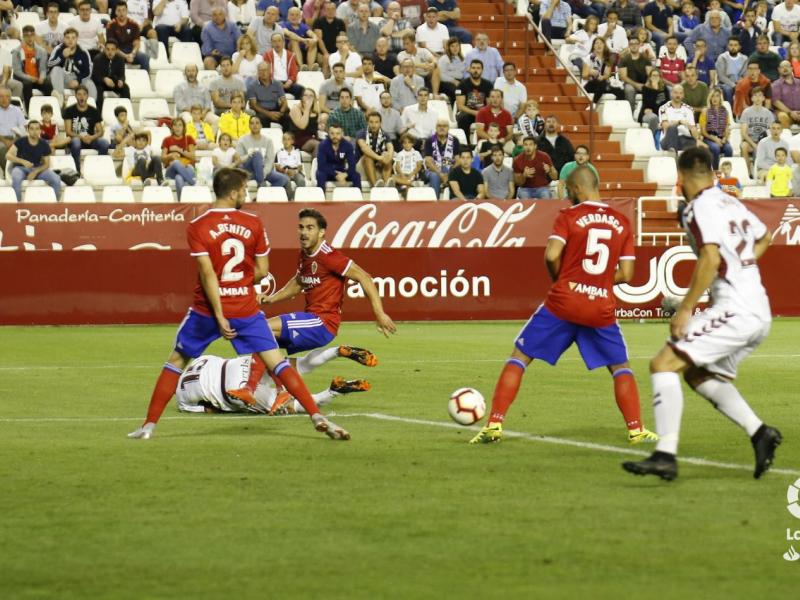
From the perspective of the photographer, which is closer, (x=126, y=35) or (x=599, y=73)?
(x=126, y=35)

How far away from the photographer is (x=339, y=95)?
94.7 feet

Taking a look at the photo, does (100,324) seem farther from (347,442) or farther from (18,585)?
(18,585)

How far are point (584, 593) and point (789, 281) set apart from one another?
21.0 metres

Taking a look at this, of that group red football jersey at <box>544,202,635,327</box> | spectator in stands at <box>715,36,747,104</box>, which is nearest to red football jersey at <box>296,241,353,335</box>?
red football jersey at <box>544,202,635,327</box>

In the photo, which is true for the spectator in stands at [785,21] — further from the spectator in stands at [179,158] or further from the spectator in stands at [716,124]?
the spectator in stands at [179,158]

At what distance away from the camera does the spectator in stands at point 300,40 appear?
99.4 feet

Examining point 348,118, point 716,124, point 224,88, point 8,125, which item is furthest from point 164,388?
point 716,124

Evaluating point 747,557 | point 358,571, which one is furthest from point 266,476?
point 747,557

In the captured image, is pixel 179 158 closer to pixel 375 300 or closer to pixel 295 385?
pixel 375 300

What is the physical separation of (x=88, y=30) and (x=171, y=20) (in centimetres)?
213

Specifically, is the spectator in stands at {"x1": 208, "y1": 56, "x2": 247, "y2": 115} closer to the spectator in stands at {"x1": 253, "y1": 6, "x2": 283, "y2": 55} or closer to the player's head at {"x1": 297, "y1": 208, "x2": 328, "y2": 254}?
the spectator in stands at {"x1": 253, "y1": 6, "x2": 283, "y2": 55}

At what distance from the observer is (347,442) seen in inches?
446

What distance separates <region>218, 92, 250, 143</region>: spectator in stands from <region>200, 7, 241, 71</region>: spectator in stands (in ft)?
7.14

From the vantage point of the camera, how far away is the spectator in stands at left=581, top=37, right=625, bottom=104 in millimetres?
32375
